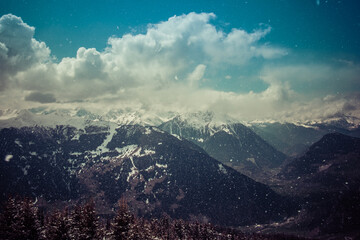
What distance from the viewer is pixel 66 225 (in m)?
49.0

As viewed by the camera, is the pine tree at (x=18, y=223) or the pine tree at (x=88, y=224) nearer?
the pine tree at (x=88, y=224)

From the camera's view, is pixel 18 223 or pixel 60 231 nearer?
pixel 60 231

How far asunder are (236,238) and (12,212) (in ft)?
491

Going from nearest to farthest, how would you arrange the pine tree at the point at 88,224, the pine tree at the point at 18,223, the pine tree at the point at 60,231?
the pine tree at the point at 88,224
the pine tree at the point at 60,231
the pine tree at the point at 18,223

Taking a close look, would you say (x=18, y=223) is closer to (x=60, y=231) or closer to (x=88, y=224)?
(x=60, y=231)

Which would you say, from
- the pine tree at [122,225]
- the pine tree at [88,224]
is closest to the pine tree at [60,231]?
the pine tree at [88,224]

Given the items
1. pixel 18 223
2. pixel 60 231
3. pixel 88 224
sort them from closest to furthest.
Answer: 1. pixel 60 231
2. pixel 88 224
3. pixel 18 223

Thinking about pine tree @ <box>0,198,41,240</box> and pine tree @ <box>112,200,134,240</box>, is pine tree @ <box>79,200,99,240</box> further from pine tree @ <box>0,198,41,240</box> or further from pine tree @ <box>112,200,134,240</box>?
pine tree @ <box>0,198,41,240</box>

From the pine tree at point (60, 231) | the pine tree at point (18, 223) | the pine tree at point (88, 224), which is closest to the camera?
the pine tree at point (88, 224)

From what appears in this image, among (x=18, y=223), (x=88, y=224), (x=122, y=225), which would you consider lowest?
(x=122, y=225)

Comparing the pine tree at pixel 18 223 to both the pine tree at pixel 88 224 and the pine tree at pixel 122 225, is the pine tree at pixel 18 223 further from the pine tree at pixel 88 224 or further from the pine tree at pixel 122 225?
the pine tree at pixel 122 225

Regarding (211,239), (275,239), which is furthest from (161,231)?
(275,239)

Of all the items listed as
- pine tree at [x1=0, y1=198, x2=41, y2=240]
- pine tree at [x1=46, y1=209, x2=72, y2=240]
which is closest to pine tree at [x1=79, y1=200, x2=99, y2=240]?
pine tree at [x1=46, y1=209, x2=72, y2=240]

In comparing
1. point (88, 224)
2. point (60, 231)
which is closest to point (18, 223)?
point (60, 231)
